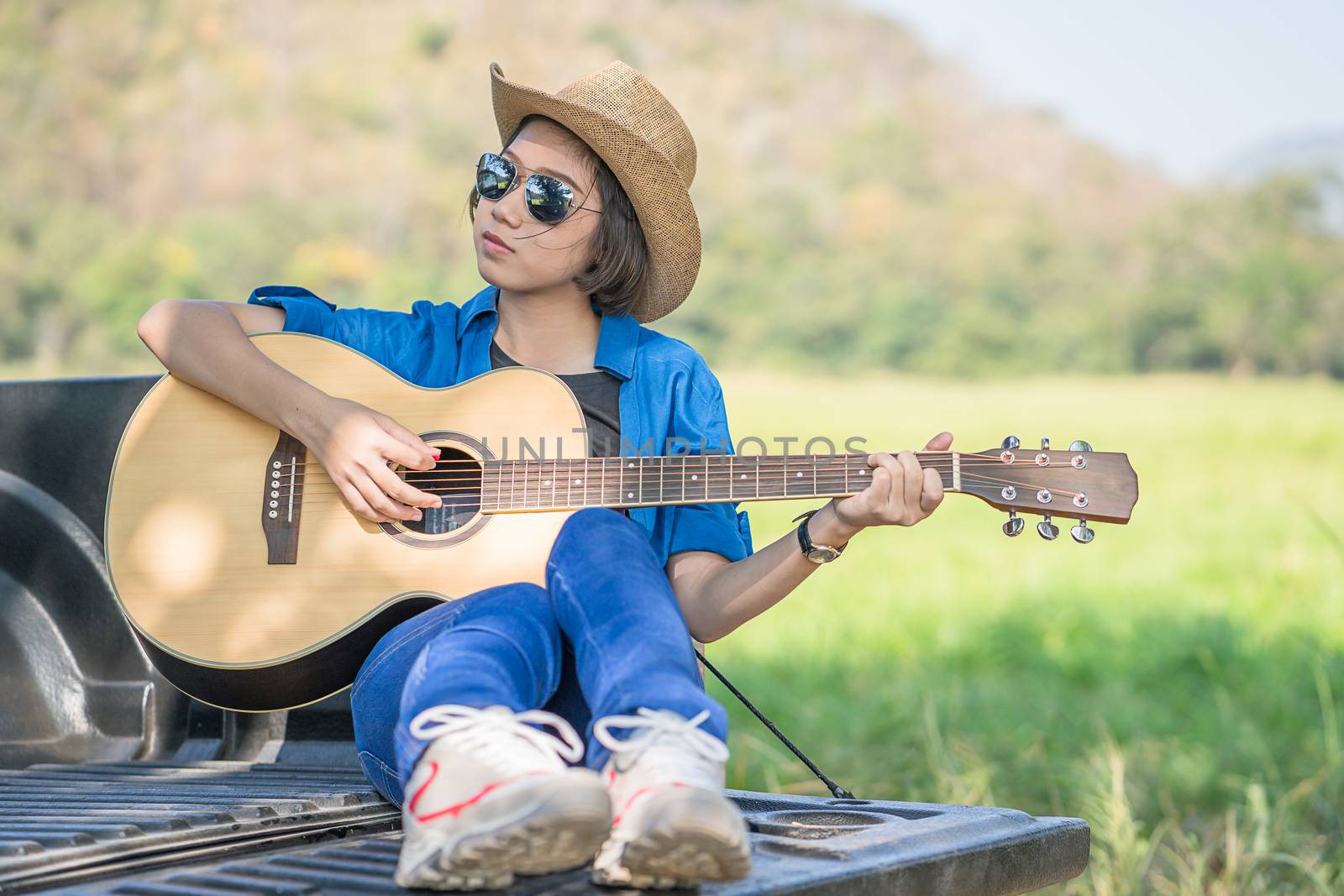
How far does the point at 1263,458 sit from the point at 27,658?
1384 cm

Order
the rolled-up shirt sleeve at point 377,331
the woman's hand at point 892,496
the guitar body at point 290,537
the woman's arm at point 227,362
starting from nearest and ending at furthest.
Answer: the woman's hand at point 892,496, the guitar body at point 290,537, the woman's arm at point 227,362, the rolled-up shirt sleeve at point 377,331

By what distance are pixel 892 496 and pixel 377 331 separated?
3.97 feet

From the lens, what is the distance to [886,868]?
1843 millimetres

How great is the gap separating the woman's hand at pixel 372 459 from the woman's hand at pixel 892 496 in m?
0.77

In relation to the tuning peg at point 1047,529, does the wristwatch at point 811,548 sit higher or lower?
lower

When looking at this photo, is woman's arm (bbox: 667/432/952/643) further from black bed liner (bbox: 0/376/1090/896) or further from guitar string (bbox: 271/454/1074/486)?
black bed liner (bbox: 0/376/1090/896)

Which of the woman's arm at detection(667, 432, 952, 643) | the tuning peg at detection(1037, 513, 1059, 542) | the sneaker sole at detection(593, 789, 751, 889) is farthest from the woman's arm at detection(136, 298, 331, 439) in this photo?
the tuning peg at detection(1037, 513, 1059, 542)

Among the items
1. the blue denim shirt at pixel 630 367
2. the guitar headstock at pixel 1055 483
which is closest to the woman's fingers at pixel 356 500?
the blue denim shirt at pixel 630 367

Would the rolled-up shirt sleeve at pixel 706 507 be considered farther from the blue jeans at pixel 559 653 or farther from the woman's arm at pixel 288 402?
the woman's arm at pixel 288 402

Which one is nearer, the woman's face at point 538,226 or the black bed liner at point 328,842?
the black bed liner at point 328,842

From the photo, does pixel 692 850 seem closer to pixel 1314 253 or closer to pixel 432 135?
pixel 1314 253

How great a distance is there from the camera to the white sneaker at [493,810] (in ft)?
5.29

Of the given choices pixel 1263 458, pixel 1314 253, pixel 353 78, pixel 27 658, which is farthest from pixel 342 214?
pixel 27 658

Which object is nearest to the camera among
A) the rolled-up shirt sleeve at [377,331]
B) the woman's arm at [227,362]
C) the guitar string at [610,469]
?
the guitar string at [610,469]
